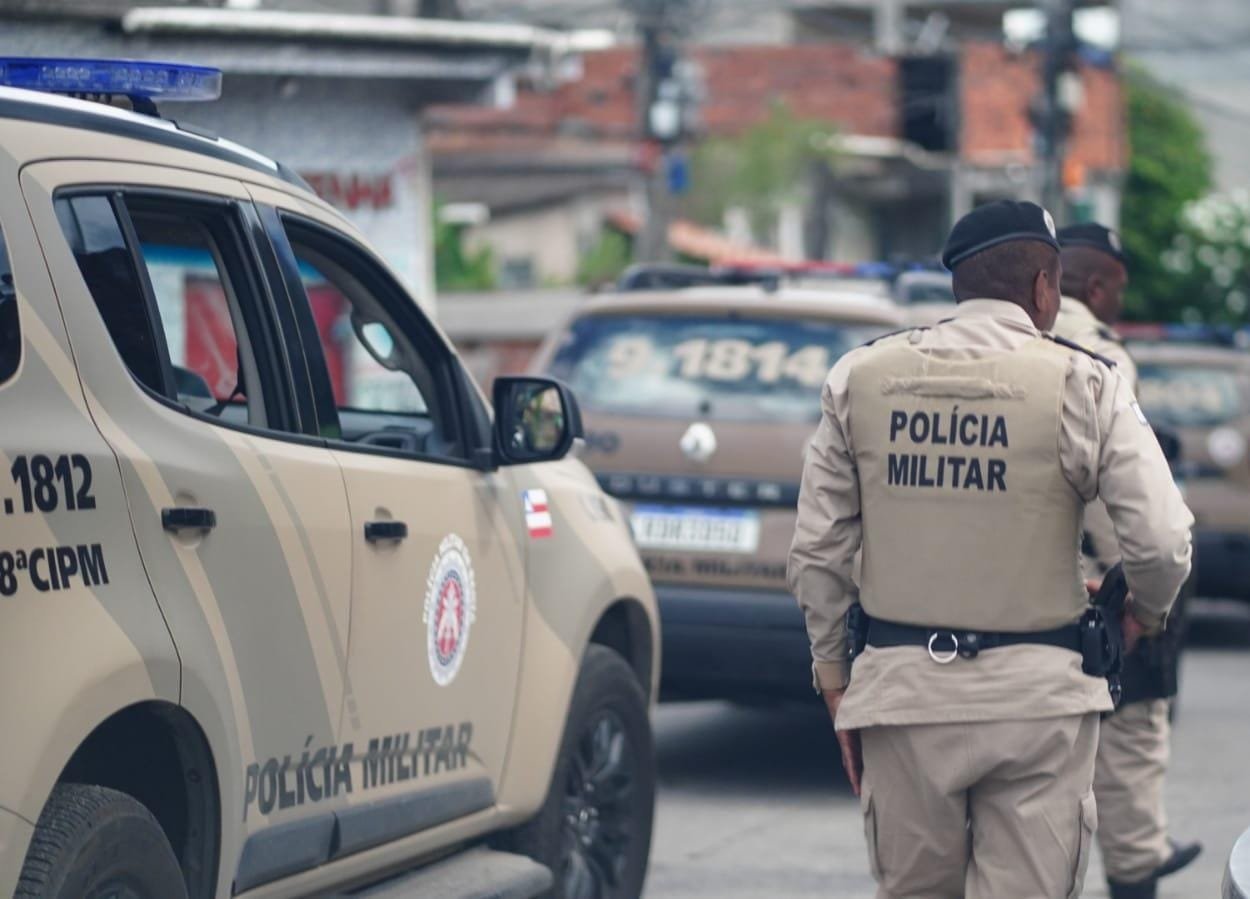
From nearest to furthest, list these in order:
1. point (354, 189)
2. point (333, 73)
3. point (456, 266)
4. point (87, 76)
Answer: point (87, 76) → point (333, 73) → point (354, 189) → point (456, 266)

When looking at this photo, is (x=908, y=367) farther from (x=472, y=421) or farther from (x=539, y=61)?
(x=539, y=61)

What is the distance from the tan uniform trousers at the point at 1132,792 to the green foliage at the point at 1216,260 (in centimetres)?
2668

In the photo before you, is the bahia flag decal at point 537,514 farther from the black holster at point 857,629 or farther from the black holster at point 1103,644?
the black holster at point 1103,644

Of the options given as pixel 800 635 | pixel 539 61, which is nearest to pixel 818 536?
pixel 800 635

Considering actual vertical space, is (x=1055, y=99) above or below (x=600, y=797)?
above

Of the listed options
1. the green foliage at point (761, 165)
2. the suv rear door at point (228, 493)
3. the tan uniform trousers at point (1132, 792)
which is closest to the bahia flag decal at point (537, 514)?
the suv rear door at point (228, 493)

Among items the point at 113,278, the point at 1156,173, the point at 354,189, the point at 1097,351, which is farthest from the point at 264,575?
the point at 1156,173

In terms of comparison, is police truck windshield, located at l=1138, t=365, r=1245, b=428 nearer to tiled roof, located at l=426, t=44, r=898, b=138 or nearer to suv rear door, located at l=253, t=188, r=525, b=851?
suv rear door, located at l=253, t=188, r=525, b=851

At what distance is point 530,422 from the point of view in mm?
5434

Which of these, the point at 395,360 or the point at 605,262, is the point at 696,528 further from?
the point at 605,262

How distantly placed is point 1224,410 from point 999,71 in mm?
24791

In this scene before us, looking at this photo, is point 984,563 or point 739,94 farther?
point 739,94

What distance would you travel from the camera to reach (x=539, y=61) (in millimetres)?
14922

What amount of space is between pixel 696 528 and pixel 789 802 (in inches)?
43.3
